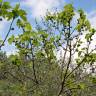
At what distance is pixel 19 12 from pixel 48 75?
719cm

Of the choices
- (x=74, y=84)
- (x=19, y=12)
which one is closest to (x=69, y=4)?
(x=74, y=84)

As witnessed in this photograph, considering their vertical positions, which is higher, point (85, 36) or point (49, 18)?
point (49, 18)

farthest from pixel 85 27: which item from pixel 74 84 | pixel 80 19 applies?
pixel 74 84

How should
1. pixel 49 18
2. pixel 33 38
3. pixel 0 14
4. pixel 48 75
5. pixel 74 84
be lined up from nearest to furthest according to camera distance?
pixel 0 14 < pixel 33 38 < pixel 74 84 < pixel 49 18 < pixel 48 75

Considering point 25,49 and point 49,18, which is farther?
point 49,18

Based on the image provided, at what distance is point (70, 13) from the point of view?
5727 millimetres

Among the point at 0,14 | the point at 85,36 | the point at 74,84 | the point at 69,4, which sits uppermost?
the point at 69,4

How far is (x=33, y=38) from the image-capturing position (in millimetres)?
5191

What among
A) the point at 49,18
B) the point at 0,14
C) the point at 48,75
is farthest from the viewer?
the point at 48,75

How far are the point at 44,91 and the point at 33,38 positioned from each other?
6.46 meters

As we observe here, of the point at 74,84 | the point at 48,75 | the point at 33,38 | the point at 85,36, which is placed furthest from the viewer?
the point at 48,75

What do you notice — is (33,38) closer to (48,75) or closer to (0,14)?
(0,14)

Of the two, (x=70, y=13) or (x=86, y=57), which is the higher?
(x=70, y=13)

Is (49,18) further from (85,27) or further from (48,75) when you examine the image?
(48,75)
